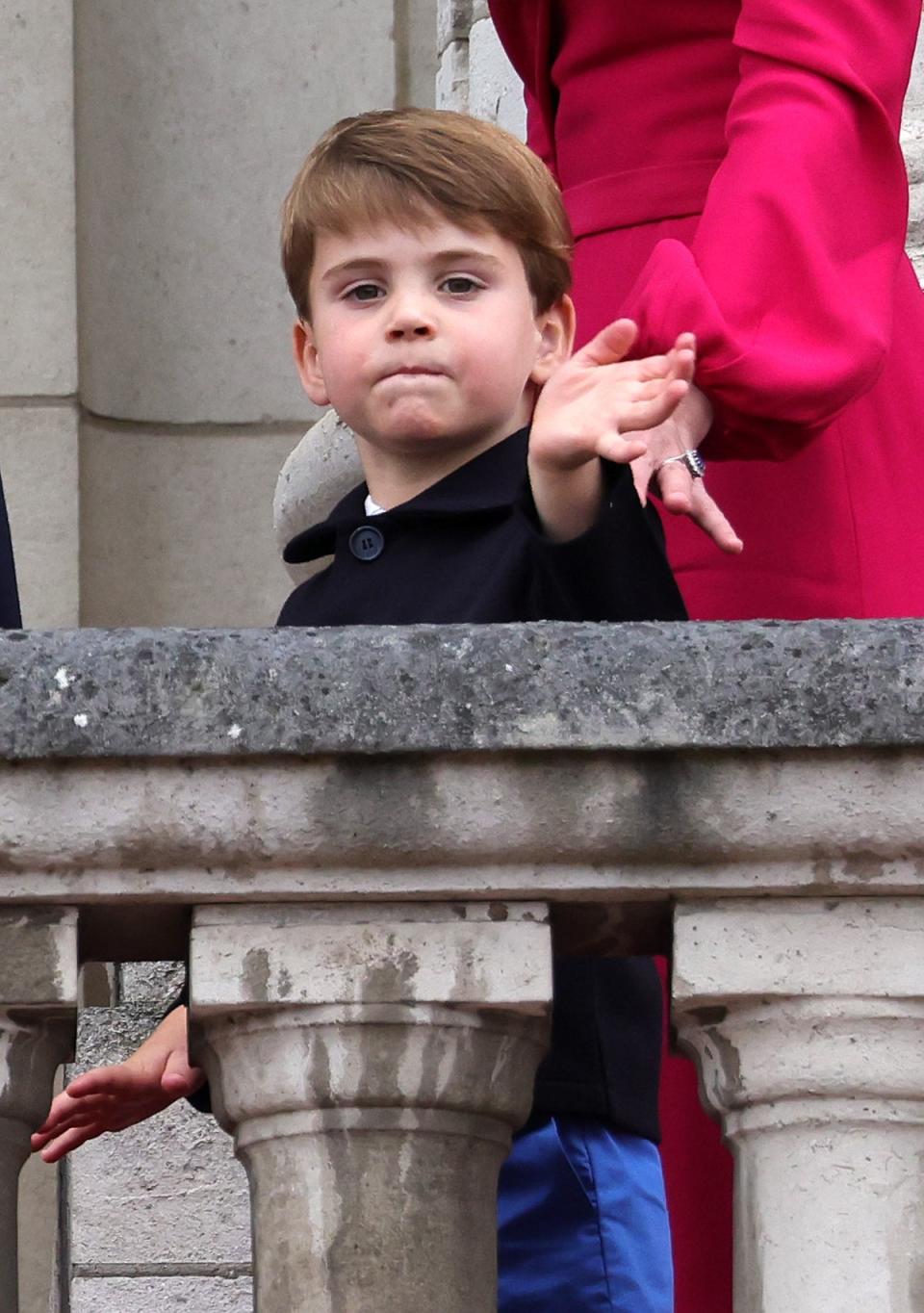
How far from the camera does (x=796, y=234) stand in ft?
6.53

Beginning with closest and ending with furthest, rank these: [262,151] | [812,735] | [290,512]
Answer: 1. [812,735]
2. [290,512]
3. [262,151]

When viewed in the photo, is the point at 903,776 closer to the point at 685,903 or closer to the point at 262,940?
the point at 685,903

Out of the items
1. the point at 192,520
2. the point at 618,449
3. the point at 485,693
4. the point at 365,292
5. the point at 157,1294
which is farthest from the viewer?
the point at 192,520

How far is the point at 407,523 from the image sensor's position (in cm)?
204

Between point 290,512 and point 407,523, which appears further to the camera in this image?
point 290,512

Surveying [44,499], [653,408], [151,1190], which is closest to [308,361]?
[653,408]

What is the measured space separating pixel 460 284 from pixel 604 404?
0.99 feet

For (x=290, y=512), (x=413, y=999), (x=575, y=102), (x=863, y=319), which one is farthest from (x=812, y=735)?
(x=290, y=512)

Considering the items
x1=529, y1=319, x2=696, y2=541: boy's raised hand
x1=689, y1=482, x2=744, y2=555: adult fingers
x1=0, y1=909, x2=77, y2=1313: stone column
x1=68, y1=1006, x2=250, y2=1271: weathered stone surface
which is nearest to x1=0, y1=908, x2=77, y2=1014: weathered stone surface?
x1=0, y1=909, x2=77, y2=1313: stone column

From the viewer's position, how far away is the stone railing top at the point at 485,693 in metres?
1.54

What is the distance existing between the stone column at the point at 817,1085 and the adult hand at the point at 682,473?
0.39 m

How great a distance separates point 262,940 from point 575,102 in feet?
3.05

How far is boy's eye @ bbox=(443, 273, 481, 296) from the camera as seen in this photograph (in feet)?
6.78

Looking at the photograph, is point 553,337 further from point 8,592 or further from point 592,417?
point 8,592
